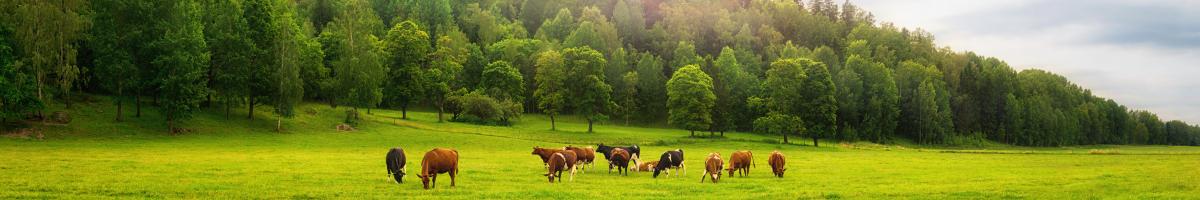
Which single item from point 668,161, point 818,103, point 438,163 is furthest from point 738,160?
point 818,103

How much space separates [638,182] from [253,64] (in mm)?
49833

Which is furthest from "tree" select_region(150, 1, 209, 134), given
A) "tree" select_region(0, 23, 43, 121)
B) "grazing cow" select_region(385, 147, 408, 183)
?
"grazing cow" select_region(385, 147, 408, 183)

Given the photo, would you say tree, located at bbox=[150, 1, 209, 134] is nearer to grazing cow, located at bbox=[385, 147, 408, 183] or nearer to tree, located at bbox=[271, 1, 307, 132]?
tree, located at bbox=[271, 1, 307, 132]

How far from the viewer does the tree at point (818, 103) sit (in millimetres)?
81438

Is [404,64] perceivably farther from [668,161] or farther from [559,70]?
[668,161]

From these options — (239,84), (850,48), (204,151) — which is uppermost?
Result: (850,48)

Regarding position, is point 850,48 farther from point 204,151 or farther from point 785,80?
point 204,151

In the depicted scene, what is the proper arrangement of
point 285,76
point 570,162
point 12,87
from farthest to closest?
point 285,76, point 12,87, point 570,162

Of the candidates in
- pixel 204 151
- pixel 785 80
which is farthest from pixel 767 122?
pixel 204 151

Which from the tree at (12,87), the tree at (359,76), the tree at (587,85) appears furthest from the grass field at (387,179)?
the tree at (587,85)

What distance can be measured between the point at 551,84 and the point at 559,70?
2941 mm

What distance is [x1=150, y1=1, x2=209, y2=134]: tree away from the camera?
184 feet

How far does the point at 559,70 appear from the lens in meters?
93.1

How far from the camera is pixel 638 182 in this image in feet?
92.2
